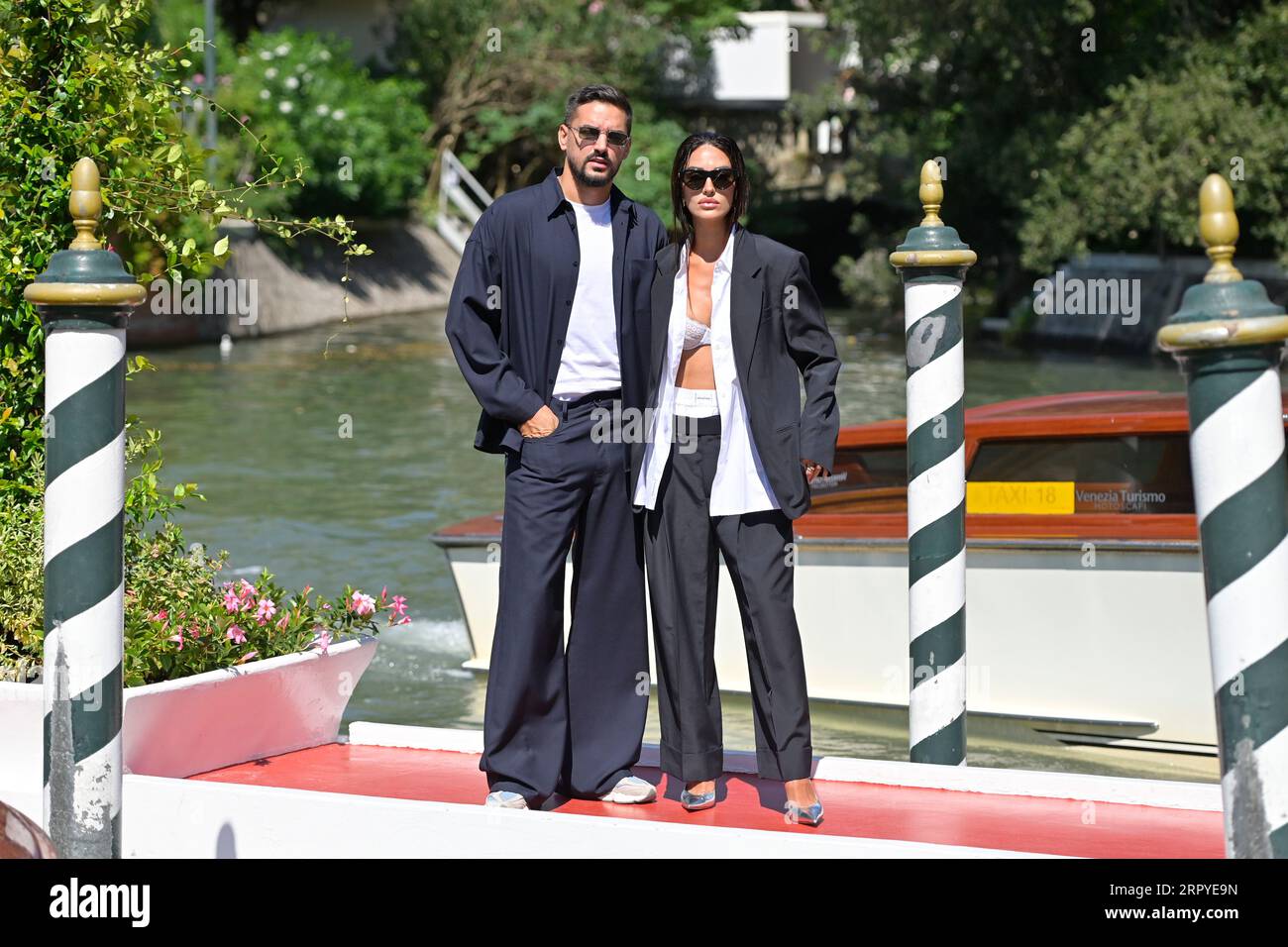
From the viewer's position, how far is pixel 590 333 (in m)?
4.97

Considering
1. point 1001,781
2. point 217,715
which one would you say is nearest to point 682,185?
point 1001,781

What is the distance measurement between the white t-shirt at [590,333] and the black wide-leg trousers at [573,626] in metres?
0.06

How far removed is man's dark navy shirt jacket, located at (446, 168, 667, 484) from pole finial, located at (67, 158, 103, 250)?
3.26ft

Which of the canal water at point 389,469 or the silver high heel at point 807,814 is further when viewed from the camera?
the canal water at point 389,469

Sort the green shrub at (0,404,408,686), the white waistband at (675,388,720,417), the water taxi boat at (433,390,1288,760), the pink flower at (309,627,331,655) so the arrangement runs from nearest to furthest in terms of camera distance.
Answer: the white waistband at (675,388,720,417) → the green shrub at (0,404,408,686) → the pink flower at (309,627,331,655) → the water taxi boat at (433,390,1288,760)

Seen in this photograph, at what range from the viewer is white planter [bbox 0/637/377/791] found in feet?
16.8

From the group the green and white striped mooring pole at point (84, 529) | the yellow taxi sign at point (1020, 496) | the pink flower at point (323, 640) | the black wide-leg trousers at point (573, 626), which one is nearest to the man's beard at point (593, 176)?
the black wide-leg trousers at point (573, 626)

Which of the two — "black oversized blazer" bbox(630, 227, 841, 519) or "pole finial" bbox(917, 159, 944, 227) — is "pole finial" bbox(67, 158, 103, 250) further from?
"pole finial" bbox(917, 159, 944, 227)

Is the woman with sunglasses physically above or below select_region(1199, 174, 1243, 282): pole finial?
below

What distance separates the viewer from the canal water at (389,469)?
28.3ft

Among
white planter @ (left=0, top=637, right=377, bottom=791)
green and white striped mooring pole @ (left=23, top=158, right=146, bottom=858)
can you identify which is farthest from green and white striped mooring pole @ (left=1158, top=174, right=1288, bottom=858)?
white planter @ (left=0, top=637, right=377, bottom=791)

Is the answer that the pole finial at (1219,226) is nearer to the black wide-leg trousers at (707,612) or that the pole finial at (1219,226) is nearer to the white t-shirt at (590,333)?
the black wide-leg trousers at (707,612)
